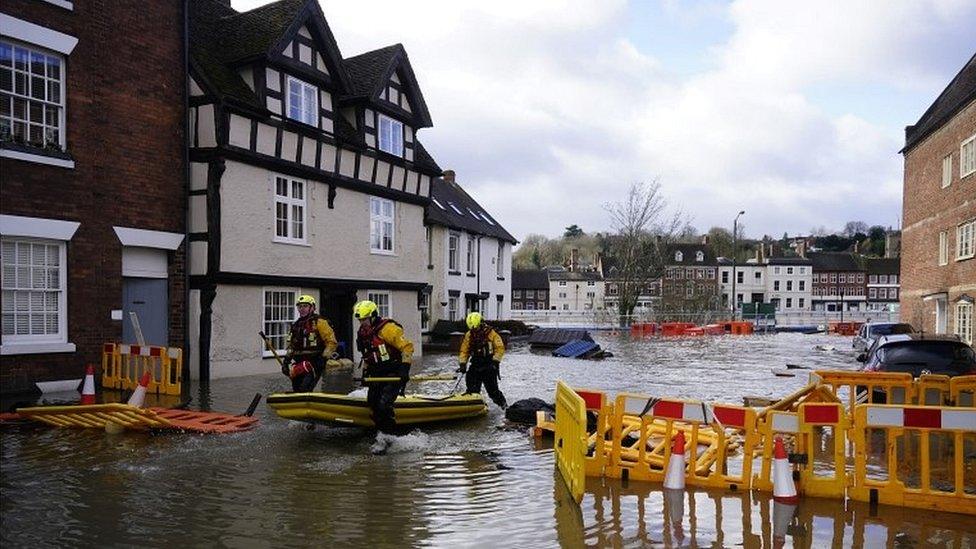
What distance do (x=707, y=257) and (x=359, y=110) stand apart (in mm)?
75089

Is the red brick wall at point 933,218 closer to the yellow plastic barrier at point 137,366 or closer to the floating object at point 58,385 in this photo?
the yellow plastic barrier at point 137,366

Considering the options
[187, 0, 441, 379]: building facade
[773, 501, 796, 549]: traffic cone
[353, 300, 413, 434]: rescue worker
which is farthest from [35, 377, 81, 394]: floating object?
[773, 501, 796, 549]: traffic cone

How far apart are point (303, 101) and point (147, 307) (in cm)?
659

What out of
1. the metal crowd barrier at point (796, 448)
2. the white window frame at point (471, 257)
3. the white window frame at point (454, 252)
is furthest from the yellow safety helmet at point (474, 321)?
A: the white window frame at point (471, 257)

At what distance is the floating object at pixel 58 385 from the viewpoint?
12.7 m

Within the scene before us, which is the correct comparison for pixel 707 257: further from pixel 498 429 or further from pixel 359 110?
pixel 498 429

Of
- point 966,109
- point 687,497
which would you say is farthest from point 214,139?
point 966,109

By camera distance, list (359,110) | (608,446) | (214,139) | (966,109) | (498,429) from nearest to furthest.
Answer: (608,446)
(498,429)
(214,139)
(359,110)
(966,109)

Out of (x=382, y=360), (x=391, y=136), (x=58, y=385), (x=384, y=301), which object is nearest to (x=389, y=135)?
(x=391, y=136)

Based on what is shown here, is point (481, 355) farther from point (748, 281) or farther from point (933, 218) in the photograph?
point (748, 281)

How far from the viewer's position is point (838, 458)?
281 inches

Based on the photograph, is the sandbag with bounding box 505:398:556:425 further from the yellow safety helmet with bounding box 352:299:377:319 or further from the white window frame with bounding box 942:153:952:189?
the white window frame with bounding box 942:153:952:189

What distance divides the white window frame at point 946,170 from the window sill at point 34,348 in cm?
2878

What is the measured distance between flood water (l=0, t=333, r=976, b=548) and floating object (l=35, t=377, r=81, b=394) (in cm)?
261
